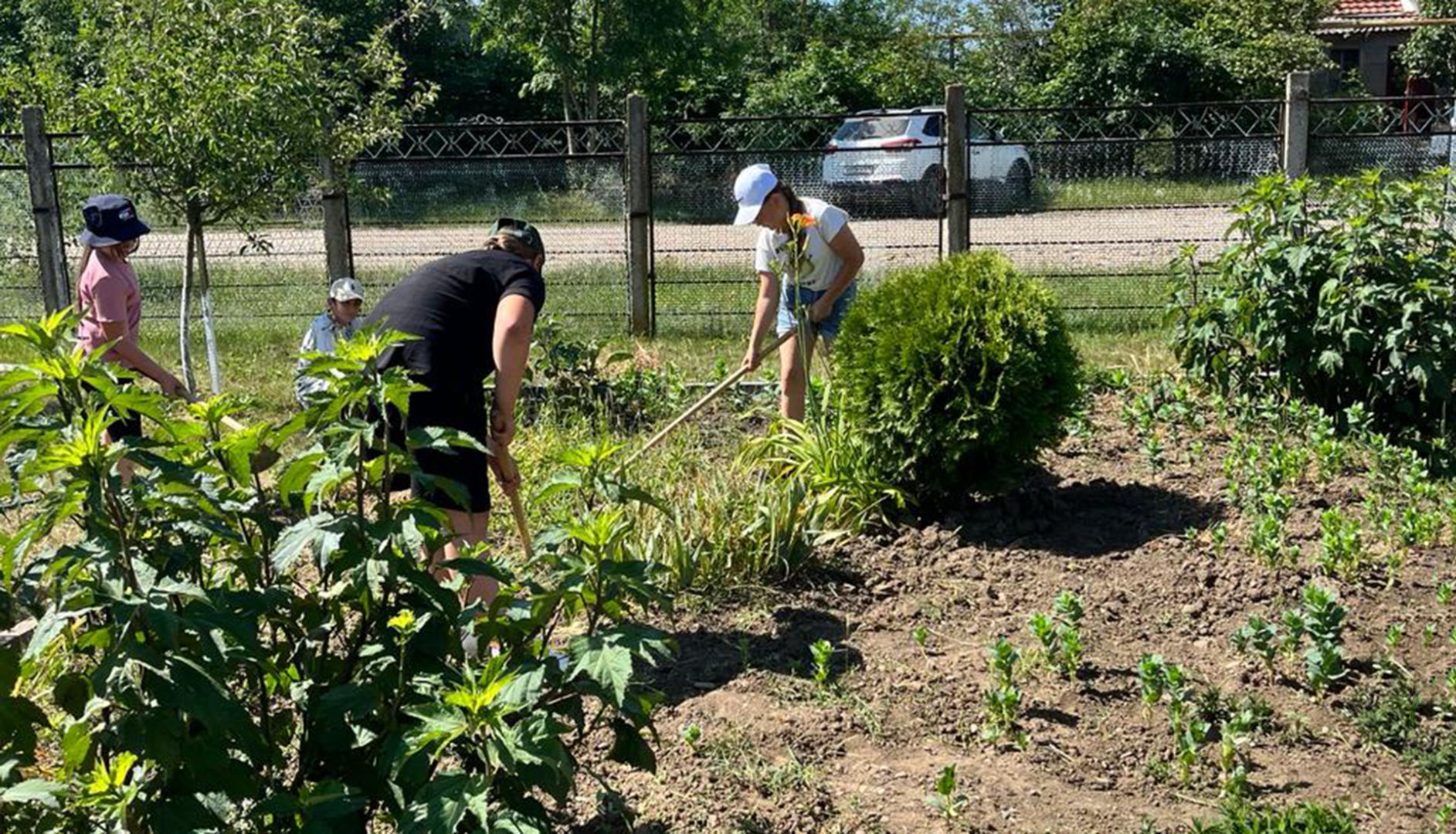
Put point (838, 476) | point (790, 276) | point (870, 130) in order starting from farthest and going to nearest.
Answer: point (870, 130) < point (790, 276) < point (838, 476)

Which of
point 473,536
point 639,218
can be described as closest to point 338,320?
point 473,536

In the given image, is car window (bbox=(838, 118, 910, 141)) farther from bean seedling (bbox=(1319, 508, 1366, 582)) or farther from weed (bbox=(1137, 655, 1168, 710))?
weed (bbox=(1137, 655, 1168, 710))

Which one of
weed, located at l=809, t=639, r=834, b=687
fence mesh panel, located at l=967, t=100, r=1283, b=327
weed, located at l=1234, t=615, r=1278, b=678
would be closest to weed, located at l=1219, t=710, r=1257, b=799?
weed, located at l=1234, t=615, r=1278, b=678

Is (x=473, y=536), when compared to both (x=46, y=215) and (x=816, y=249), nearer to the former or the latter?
(x=816, y=249)

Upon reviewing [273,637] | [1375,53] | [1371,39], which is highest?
[1371,39]

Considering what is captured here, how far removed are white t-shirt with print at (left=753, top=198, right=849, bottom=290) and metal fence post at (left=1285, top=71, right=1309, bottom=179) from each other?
4.88 meters

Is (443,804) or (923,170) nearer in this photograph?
(443,804)

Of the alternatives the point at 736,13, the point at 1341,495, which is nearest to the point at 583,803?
the point at 1341,495

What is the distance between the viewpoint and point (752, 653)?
4930mm

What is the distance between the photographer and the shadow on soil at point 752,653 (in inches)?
185

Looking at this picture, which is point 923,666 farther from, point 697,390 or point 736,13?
point 736,13

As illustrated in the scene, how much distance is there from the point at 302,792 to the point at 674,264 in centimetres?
988

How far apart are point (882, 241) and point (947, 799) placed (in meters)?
10.3

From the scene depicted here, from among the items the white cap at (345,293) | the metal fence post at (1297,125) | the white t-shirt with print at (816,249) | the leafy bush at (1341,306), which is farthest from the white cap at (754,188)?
the metal fence post at (1297,125)
